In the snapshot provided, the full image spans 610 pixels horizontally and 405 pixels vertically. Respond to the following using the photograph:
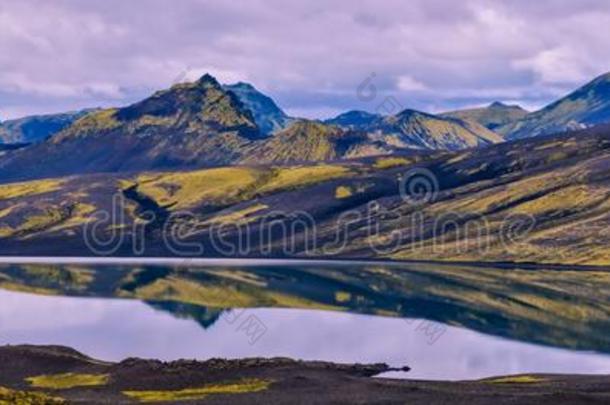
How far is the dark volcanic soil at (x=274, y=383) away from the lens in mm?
83000

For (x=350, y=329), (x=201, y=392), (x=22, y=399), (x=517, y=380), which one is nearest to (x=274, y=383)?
(x=201, y=392)

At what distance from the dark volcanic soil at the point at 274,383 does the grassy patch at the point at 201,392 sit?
0.70 ft

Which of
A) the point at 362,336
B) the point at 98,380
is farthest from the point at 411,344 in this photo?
the point at 98,380

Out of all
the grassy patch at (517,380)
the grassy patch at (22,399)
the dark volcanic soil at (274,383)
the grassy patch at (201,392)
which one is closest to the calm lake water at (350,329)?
the grassy patch at (517,380)

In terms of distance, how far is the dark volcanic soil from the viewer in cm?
8300

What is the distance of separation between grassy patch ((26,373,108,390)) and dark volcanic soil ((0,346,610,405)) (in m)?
0.91

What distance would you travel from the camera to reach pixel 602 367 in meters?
Result: 114

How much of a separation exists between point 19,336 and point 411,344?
→ 61.2m

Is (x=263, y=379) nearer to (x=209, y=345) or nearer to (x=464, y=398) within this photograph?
(x=464, y=398)

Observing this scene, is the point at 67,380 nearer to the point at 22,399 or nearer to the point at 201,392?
the point at 201,392

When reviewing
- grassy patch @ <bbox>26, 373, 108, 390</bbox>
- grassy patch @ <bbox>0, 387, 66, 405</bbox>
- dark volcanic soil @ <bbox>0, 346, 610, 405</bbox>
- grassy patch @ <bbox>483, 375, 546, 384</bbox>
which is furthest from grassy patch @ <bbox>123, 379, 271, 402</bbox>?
grassy patch @ <bbox>483, 375, 546, 384</bbox>

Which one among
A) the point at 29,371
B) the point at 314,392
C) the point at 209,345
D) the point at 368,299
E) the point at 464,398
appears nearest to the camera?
the point at 464,398

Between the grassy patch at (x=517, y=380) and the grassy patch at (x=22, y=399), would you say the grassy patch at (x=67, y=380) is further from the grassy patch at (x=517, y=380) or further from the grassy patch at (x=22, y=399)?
the grassy patch at (x=517, y=380)

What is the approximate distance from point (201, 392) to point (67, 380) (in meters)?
18.9
